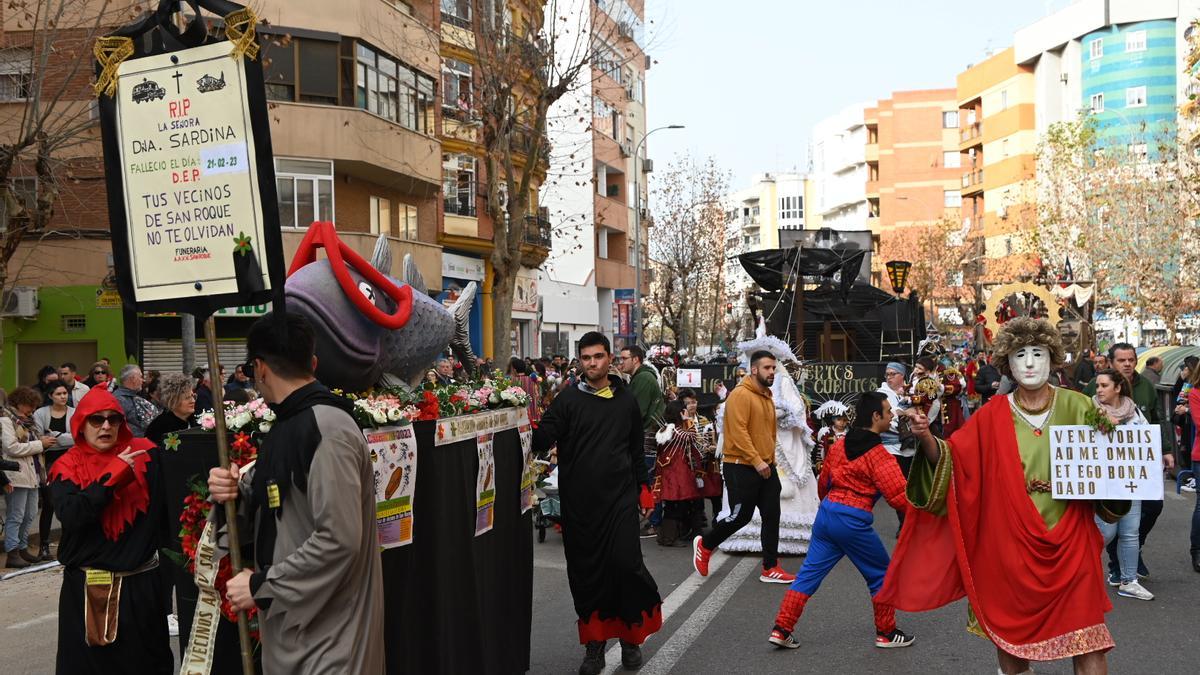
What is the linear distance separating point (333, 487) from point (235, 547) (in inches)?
16.8

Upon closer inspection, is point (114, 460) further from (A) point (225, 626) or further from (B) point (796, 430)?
(B) point (796, 430)

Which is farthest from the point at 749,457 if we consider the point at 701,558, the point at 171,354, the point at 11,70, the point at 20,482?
the point at 171,354

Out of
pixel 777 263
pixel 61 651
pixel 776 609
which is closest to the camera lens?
pixel 61 651

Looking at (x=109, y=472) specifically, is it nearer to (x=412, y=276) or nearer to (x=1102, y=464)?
(x=412, y=276)

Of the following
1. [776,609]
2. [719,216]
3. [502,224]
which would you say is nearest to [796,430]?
[776,609]

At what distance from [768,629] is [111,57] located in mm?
5537

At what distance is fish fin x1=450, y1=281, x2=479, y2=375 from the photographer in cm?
704

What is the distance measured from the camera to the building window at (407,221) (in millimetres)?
32500

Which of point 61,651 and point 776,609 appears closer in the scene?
point 61,651

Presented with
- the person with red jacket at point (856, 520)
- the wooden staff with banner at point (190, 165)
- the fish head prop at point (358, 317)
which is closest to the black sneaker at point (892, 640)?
the person with red jacket at point (856, 520)

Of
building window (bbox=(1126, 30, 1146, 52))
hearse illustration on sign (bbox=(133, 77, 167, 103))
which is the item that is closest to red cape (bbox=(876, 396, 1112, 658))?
hearse illustration on sign (bbox=(133, 77, 167, 103))

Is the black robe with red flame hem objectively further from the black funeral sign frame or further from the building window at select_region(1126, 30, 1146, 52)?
the building window at select_region(1126, 30, 1146, 52)

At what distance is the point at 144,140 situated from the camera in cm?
465

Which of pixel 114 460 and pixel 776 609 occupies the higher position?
pixel 114 460
